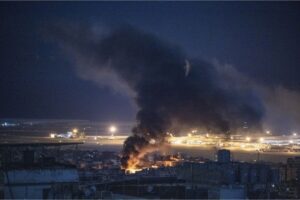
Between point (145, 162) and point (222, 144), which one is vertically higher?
point (222, 144)

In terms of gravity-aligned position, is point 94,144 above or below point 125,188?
above

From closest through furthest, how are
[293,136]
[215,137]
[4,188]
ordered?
1. [4,188]
2. [215,137]
3. [293,136]

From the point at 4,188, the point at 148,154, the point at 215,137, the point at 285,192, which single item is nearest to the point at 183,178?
the point at 285,192

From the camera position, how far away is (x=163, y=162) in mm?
36938

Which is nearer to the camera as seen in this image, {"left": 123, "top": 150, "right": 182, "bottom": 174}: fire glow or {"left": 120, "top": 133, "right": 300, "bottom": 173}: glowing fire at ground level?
{"left": 123, "top": 150, "right": 182, "bottom": 174}: fire glow

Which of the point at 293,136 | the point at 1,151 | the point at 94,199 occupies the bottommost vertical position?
the point at 94,199

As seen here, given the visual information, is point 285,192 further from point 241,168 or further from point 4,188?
point 4,188

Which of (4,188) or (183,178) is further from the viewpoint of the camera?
(183,178)

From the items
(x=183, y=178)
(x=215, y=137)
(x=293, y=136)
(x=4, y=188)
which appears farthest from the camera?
(x=293, y=136)

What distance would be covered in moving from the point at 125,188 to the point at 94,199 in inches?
146

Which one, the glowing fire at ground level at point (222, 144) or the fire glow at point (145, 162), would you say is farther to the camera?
the glowing fire at ground level at point (222, 144)

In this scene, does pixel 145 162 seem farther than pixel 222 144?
No

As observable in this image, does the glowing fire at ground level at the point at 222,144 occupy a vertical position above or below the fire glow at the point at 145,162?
above

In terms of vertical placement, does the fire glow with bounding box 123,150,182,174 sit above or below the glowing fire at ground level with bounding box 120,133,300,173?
below
